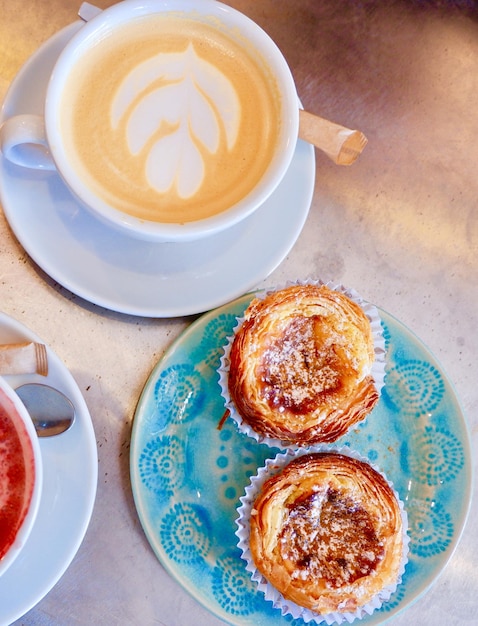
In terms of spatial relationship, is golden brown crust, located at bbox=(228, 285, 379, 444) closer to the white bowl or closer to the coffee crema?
the coffee crema

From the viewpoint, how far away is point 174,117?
1.03 m

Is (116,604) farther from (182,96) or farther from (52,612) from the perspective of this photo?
(182,96)

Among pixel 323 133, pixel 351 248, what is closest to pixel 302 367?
pixel 351 248

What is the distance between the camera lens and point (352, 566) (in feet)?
3.79

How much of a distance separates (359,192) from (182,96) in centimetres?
46

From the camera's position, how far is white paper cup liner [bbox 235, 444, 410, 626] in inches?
45.5

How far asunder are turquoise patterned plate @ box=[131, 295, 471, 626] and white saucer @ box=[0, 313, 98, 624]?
11 centimetres

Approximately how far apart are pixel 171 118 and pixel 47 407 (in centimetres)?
48

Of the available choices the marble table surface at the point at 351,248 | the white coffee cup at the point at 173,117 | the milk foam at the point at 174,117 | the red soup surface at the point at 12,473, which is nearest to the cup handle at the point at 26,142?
the white coffee cup at the point at 173,117

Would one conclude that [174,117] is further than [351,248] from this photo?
No

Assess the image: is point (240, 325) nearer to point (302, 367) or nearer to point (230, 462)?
point (302, 367)

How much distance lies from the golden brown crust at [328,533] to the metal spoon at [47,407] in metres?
0.35

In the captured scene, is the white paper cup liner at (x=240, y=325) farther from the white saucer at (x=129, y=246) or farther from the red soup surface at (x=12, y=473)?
the red soup surface at (x=12, y=473)

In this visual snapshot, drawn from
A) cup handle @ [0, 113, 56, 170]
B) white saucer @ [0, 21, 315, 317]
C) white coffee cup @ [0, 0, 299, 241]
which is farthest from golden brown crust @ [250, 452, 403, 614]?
cup handle @ [0, 113, 56, 170]
